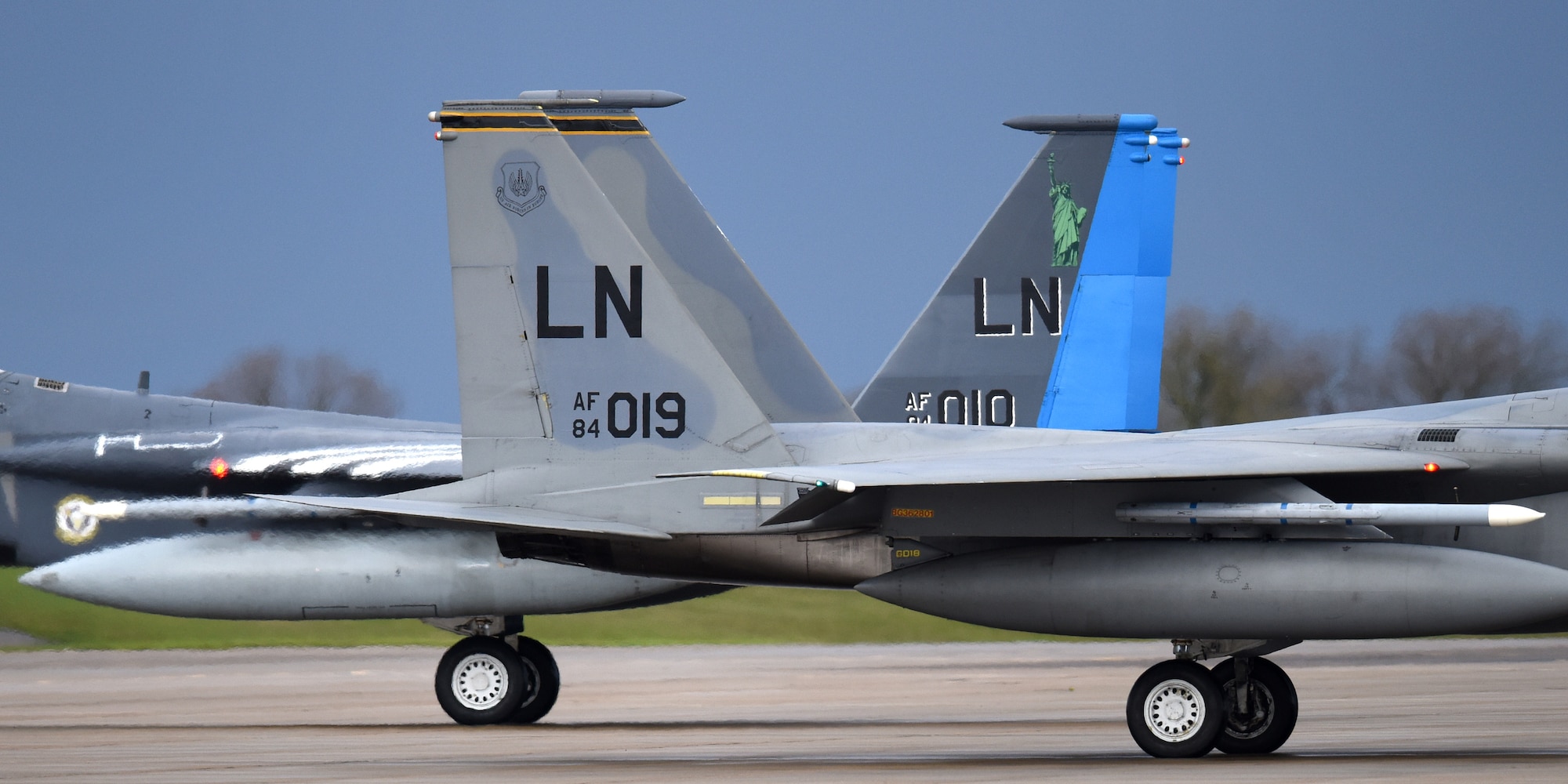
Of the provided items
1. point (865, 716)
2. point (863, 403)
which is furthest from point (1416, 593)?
point (863, 403)

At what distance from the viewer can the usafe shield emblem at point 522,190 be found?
44.0 ft

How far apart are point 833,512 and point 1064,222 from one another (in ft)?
22.5

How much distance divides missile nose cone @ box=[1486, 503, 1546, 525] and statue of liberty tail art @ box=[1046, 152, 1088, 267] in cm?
809

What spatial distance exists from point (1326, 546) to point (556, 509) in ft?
17.6

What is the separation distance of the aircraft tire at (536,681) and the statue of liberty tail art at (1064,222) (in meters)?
6.65

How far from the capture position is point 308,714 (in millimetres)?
15969

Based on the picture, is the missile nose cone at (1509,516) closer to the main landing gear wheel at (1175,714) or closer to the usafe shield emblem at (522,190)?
the main landing gear wheel at (1175,714)

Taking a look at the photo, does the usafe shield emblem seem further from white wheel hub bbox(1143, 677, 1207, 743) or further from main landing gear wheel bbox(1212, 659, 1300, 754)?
main landing gear wheel bbox(1212, 659, 1300, 754)

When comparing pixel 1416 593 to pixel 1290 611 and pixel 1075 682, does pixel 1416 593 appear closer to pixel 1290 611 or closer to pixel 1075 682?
pixel 1290 611

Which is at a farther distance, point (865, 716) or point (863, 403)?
point (863, 403)

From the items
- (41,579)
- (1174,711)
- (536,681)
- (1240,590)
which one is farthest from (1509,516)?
(41,579)

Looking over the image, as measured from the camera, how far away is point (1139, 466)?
11.2 meters

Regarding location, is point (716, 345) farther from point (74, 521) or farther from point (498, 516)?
point (74, 521)

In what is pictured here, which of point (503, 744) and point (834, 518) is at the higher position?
point (834, 518)
